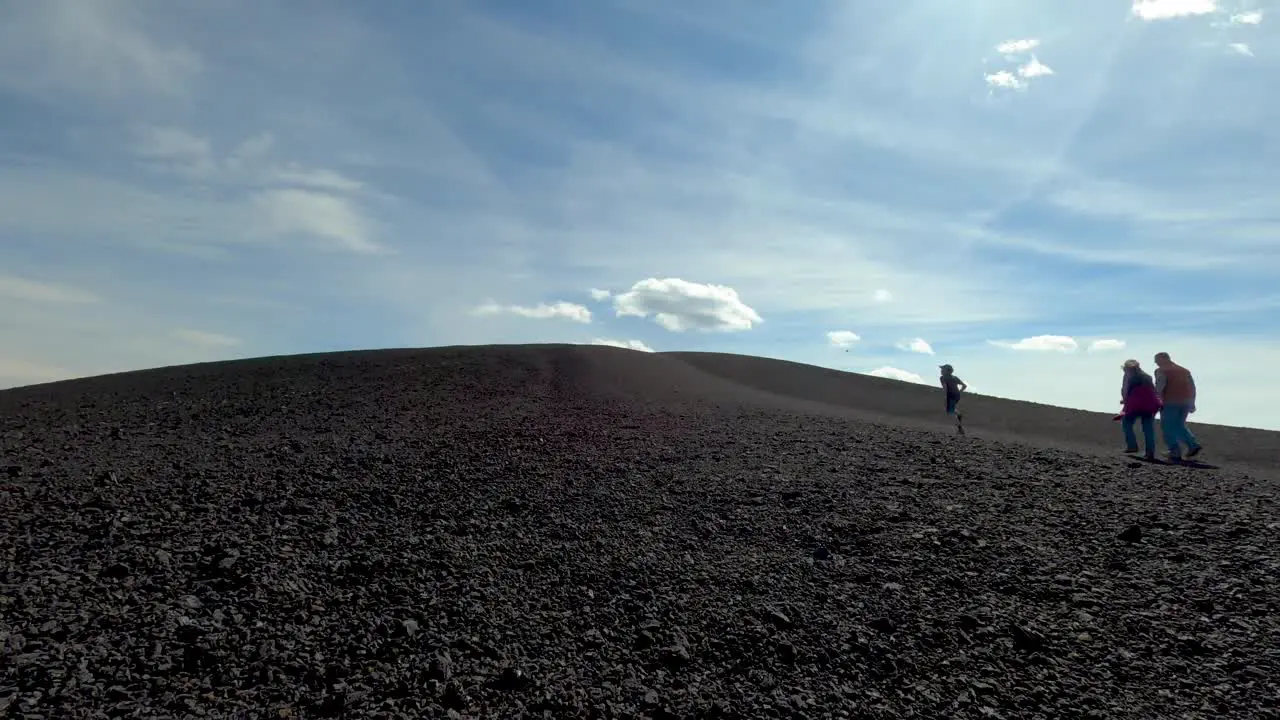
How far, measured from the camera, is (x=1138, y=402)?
1209 centimetres

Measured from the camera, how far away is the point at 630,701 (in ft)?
14.8

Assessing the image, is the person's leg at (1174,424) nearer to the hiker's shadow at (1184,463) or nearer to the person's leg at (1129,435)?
the hiker's shadow at (1184,463)

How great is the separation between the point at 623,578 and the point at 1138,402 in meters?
10.8

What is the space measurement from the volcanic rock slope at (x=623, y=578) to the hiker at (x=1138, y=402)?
1318mm

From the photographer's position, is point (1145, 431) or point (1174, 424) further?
point (1145, 431)

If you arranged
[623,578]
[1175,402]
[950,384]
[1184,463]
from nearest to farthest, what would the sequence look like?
[623,578] → [1184,463] → [1175,402] → [950,384]

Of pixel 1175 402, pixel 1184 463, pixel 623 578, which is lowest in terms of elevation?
pixel 623 578

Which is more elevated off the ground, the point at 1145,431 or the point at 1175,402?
the point at 1175,402

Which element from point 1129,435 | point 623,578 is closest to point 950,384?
point 1129,435

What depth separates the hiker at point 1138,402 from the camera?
11.9 meters

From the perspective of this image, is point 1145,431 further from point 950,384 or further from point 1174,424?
point 950,384

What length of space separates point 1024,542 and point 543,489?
17.1ft

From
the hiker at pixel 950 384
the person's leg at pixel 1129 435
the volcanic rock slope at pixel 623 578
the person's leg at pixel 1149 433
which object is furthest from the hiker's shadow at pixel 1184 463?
the hiker at pixel 950 384

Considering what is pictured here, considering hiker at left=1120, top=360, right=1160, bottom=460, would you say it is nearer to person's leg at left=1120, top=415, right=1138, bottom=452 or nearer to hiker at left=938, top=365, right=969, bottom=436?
person's leg at left=1120, top=415, right=1138, bottom=452
